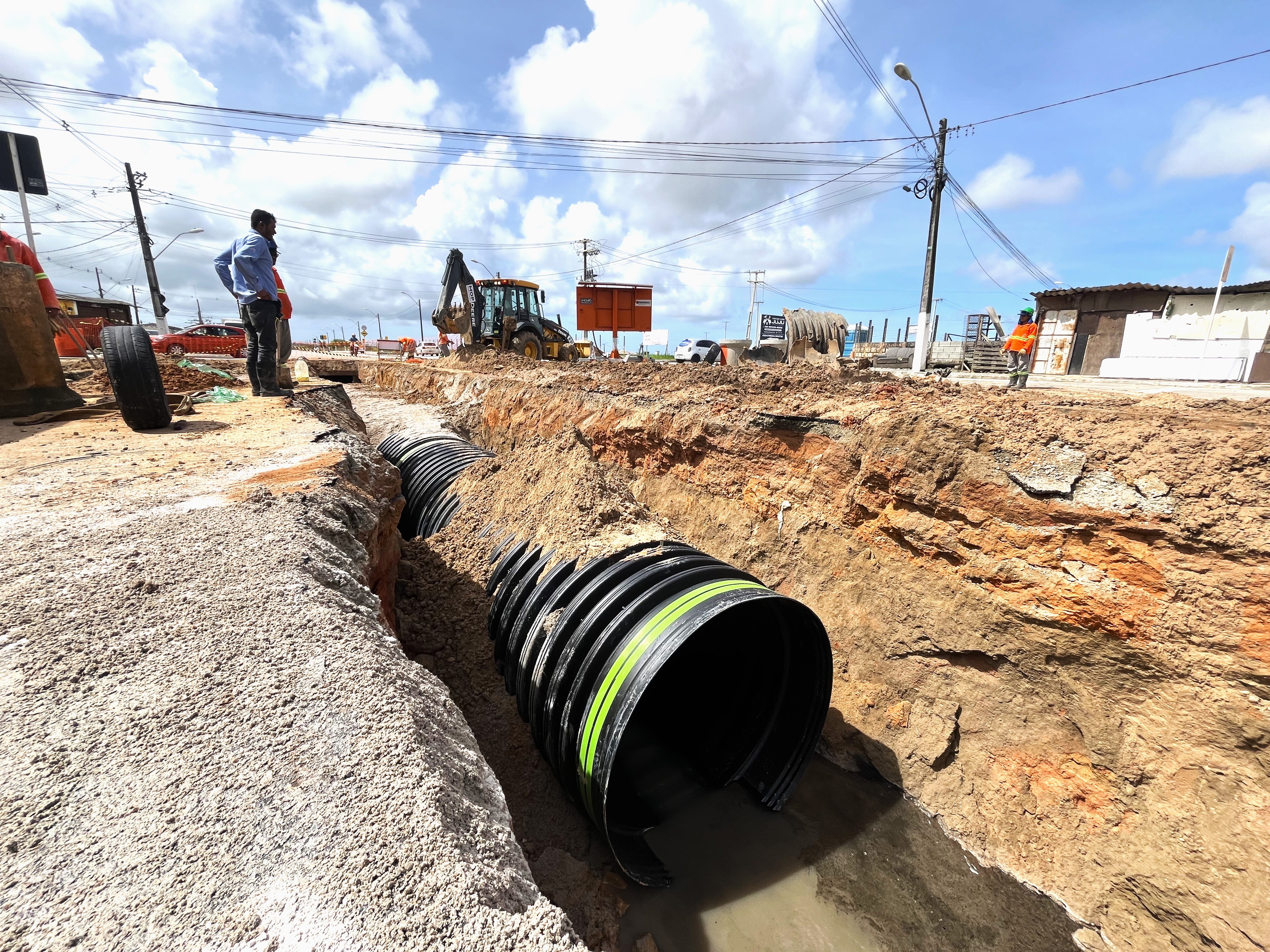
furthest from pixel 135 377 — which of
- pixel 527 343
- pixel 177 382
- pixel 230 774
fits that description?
pixel 527 343

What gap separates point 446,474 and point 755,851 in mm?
3947

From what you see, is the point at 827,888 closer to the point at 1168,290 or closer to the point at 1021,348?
the point at 1021,348

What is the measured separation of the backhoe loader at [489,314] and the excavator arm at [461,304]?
0.01 metres

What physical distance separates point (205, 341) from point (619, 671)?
2735cm

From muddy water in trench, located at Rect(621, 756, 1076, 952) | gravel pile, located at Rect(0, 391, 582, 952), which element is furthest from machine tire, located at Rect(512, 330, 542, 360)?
gravel pile, located at Rect(0, 391, 582, 952)

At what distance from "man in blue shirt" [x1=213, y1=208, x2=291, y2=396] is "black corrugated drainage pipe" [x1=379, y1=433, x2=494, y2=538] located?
1.70 m

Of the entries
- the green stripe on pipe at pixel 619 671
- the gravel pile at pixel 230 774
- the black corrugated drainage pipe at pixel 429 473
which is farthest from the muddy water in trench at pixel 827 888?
the black corrugated drainage pipe at pixel 429 473

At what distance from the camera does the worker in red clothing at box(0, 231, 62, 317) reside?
534 centimetres

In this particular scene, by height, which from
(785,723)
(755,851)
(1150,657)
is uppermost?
(1150,657)

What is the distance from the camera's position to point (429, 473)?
5.57 meters

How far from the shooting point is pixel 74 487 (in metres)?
2.64

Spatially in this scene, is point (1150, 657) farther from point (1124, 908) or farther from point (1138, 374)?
point (1138, 374)

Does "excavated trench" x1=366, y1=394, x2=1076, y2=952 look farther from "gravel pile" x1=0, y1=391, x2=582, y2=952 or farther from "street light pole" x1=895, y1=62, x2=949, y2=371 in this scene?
"street light pole" x1=895, y1=62, x2=949, y2=371

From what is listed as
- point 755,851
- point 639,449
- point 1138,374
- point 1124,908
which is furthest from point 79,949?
point 1138,374
